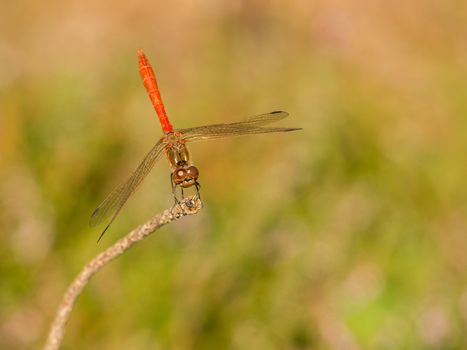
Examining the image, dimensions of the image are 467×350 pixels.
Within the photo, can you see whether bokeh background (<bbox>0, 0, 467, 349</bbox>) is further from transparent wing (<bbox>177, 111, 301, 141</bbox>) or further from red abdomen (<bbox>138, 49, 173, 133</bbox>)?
transparent wing (<bbox>177, 111, 301, 141</bbox>)

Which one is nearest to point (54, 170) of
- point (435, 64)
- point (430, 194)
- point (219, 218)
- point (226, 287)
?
point (219, 218)

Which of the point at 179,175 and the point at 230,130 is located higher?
the point at 230,130

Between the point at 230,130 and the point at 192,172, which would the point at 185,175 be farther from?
the point at 230,130

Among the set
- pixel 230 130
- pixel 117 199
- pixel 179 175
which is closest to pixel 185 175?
pixel 179 175

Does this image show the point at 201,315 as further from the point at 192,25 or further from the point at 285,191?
the point at 192,25

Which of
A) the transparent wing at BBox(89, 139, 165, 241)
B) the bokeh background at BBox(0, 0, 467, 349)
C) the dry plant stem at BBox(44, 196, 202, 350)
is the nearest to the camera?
the dry plant stem at BBox(44, 196, 202, 350)

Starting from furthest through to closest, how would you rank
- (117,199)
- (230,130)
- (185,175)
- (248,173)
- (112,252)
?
(248,173), (230,130), (185,175), (117,199), (112,252)

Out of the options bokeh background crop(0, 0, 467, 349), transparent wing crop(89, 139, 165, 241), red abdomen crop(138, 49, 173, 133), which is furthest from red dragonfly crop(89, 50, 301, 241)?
bokeh background crop(0, 0, 467, 349)
